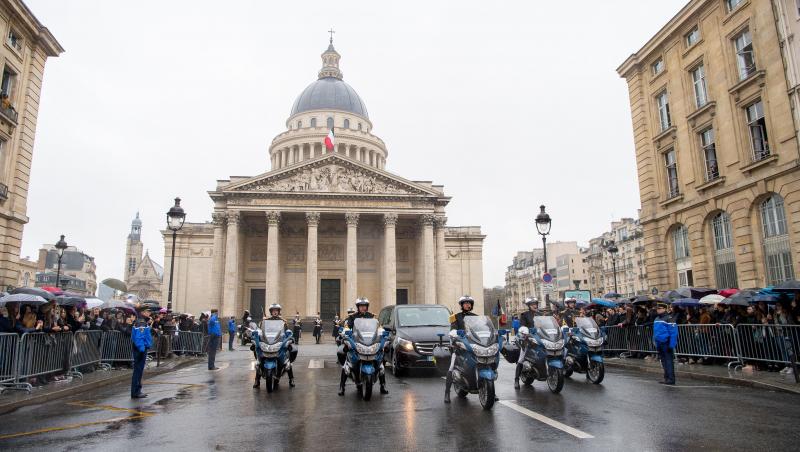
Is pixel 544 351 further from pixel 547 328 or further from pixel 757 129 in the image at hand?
pixel 757 129

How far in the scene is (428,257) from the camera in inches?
1818

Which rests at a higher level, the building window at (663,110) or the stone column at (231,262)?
the building window at (663,110)

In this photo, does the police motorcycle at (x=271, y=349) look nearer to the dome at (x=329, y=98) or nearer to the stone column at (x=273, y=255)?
the stone column at (x=273, y=255)

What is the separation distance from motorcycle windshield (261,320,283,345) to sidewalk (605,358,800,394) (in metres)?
9.60

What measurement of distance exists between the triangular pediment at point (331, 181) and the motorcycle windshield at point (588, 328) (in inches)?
1387

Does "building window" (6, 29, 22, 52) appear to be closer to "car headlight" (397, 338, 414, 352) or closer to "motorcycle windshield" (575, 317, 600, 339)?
"car headlight" (397, 338, 414, 352)

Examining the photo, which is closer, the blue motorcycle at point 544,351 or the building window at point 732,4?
the blue motorcycle at point 544,351

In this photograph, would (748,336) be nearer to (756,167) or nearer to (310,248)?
(756,167)

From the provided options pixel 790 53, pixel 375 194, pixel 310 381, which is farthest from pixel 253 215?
pixel 790 53

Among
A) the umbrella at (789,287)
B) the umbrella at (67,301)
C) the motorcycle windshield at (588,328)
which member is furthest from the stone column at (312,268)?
the umbrella at (789,287)

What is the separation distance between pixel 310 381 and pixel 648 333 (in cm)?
1070

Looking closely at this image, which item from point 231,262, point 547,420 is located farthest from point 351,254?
point 547,420

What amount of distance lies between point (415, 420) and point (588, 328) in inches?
220

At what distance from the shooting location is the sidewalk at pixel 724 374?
10.4 metres
